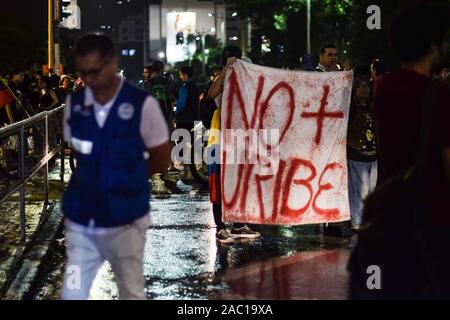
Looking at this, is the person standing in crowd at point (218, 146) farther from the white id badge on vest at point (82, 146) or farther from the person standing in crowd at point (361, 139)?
the white id badge on vest at point (82, 146)

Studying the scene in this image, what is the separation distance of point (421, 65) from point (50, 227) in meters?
6.25

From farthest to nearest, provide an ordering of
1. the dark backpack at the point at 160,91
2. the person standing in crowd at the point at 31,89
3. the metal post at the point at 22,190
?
the person standing in crowd at the point at 31,89
the dark backpack at the point at 160,91
the metal post at the point at 22,190

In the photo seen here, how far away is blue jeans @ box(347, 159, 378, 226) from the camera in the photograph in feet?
30.8

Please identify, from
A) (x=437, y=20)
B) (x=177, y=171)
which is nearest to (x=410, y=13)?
(x=437, y=20)

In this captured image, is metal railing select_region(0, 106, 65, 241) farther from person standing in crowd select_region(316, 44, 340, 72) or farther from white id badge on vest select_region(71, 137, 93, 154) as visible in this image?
white id badge on vest select_region(71, 137, 93, 154)

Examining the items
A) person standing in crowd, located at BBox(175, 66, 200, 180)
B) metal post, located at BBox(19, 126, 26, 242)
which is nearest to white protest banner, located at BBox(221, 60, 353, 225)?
metal post, located at BBox(19, 126, 26, 242)

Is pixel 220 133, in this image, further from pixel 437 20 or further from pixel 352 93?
pixel 437 20

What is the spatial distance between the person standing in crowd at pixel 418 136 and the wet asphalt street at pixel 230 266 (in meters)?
2.59

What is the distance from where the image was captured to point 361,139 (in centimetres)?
936

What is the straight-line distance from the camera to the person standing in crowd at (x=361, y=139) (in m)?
9.34

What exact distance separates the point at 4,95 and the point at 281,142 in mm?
6942

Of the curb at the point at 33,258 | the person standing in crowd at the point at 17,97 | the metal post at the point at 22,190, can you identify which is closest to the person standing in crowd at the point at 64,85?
the person standing in crowd at the point at 17,97

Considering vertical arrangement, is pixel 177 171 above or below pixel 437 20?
below
